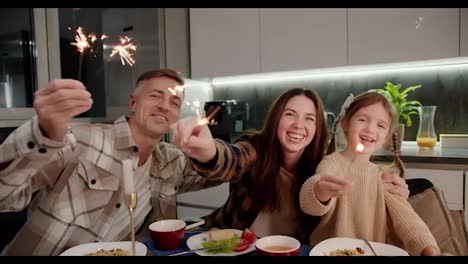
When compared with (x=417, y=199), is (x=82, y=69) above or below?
above

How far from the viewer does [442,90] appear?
1.35 metres

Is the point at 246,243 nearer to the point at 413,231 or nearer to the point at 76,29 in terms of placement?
the point at 413,231

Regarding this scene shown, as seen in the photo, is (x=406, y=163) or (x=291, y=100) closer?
(x=291, y=100)

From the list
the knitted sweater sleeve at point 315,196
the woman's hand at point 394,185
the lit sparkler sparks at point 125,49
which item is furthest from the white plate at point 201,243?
the lit sparkler sparks at point 125,49

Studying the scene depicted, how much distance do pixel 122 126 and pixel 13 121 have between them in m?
0.19

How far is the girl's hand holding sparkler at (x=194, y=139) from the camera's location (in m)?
0.53

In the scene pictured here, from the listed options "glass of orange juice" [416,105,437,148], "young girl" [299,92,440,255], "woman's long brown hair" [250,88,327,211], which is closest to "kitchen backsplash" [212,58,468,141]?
"glass of orange juice" [416,105,437,148]

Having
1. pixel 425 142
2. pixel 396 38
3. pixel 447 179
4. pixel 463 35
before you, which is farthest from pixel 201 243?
pixel 463 35

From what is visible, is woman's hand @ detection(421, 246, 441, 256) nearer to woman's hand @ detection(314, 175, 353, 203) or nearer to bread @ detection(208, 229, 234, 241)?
woman's hand @ detection(314, 175, 353, 203)

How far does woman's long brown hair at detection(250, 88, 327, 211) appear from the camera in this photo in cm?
65

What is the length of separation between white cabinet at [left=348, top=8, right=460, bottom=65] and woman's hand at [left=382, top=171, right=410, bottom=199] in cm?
60

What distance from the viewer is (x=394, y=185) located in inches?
23.0

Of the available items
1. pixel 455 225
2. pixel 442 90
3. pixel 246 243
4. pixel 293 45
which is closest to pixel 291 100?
pixel 246 243
